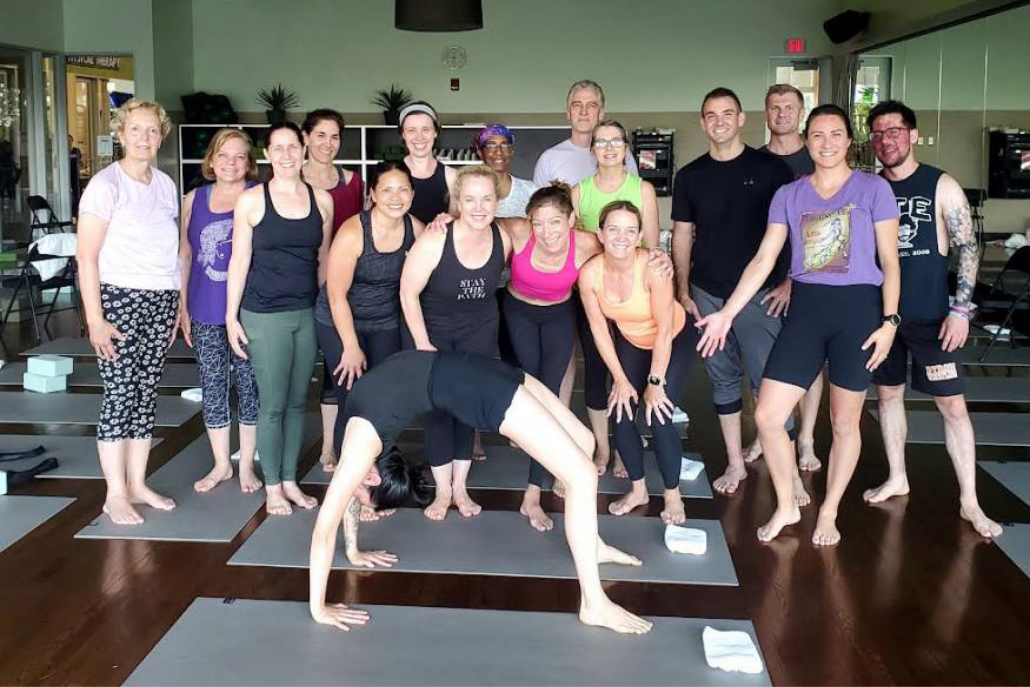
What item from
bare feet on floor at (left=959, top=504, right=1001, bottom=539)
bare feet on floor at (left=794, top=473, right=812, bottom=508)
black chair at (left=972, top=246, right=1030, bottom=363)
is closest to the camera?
bare feet on floor at (left=959, top=504, right=1001, bottom=539)

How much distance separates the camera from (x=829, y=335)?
3346 mm

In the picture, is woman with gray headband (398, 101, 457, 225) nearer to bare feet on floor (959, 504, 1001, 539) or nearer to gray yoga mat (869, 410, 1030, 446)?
bare feet on floor (959, 504, 1001, 539)

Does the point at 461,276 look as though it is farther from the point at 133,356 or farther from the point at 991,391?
the point at 991,391

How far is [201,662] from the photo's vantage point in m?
2.61

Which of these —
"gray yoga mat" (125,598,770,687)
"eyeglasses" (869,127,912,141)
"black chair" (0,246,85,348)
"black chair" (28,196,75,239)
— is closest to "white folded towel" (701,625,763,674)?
"gray yoga mat" (125,598,770,687)

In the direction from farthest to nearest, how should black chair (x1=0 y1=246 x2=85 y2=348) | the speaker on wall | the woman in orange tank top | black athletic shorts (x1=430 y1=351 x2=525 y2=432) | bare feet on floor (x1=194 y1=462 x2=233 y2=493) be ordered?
the speaker on wall → black chair (x1=0 y1=246 x2=85 y2=348) → bare feet on floor (x1=194 y1=462 x2=233 y2=493) → the woman in orange tank top → black athletic shorts (x1=430 y1=351 x2=525 y2=432)

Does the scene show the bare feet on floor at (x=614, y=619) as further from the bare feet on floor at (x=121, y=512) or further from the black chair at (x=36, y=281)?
the black chair at (x=36, y=281)

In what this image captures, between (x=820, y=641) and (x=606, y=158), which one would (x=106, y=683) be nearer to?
(x=820, y=641)

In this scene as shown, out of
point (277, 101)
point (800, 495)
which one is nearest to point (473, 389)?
point (800, 495)

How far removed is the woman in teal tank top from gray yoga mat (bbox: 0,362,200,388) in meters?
3.11

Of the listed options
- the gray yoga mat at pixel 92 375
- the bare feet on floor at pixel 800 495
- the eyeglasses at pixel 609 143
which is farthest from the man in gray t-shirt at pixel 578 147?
the gray yoga mat at pixel 92 375

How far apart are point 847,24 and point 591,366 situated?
24.1ft

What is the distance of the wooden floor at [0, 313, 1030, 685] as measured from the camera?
265cm

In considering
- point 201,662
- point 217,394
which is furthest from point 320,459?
point 201,662
